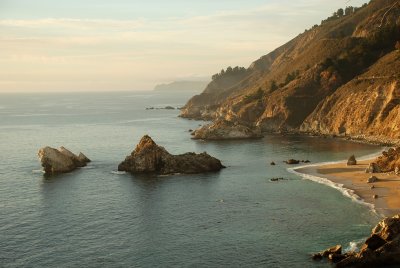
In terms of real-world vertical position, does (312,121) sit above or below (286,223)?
above

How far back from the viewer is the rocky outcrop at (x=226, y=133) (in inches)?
6668

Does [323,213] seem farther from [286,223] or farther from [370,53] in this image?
[370,53]

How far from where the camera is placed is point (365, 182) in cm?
9194

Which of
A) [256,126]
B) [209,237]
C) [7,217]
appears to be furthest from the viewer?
[256,126]

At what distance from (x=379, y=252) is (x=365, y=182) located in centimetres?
4053

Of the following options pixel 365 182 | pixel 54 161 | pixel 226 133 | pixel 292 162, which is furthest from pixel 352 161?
pixel 54 161

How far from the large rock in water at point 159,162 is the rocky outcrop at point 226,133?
2269 inches

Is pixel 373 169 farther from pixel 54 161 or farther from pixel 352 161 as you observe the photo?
pixel 54 161

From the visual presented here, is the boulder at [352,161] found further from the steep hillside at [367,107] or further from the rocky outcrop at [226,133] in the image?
the rocky outcrop at [226,133]

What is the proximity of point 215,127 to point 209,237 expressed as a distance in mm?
109181

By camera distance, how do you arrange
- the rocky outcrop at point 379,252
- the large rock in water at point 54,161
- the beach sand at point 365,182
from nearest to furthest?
the rocky outcrop at point 379,252
the beach sand at point 365,182
the large rock in water at point 54,161

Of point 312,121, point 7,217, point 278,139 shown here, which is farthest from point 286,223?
point 312,121

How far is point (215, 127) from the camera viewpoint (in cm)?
17262

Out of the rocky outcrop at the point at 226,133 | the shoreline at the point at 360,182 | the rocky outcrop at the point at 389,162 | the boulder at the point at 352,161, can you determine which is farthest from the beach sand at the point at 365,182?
the rocky outcrop at the point at 226,133
